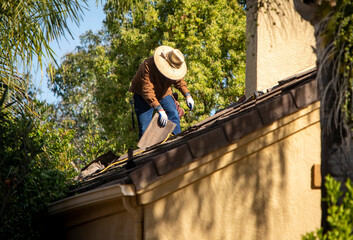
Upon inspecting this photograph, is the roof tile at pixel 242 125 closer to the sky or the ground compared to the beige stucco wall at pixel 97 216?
closer to the sky

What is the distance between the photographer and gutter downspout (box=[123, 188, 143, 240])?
219 inches

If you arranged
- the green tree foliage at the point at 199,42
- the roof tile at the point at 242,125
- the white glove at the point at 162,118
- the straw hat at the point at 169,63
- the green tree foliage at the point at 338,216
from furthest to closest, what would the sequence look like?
the green tree foliage at the point at 199,42 < the straw hat at the point at 169,63 < the white glove at the point at 162,118 < the roof tile at the point at 242,125 < the green tree foliage at the point at 338,216

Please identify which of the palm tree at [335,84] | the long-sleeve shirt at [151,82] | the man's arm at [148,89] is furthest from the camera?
the long-sleeve shirt at [151,82]

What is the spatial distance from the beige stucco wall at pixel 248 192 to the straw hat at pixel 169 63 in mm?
4054

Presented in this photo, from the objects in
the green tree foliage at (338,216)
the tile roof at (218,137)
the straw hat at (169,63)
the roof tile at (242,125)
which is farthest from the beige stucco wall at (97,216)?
the straw hat at (169,63)

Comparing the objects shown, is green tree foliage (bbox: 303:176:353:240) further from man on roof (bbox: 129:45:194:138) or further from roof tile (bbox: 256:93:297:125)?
man on roof (bbox: 129:45:194:138)

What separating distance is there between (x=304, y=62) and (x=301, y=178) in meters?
3.56

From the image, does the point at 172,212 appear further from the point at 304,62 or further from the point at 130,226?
the point at 304,62

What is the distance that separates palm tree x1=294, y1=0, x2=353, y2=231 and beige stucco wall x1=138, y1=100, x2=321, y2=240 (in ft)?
4.99

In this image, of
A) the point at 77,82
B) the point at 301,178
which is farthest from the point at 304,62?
the point at 77,82

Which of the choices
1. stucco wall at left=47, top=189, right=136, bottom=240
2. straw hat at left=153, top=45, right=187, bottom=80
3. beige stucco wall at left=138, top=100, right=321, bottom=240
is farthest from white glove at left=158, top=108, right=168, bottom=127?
beige stucco wall at left=138, top=100, right=321, bottom=240

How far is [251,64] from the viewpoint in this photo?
971 centimetres

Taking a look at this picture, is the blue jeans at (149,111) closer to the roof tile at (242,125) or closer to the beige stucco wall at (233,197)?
the beige stucco wall at (233,197)

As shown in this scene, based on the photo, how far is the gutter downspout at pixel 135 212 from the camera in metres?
5.56
